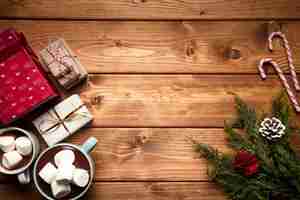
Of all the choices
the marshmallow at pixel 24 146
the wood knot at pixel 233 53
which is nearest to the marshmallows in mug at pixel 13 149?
the marshmallow at pixel 24 146

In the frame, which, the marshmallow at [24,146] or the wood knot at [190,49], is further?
the wood knot at [190,49]

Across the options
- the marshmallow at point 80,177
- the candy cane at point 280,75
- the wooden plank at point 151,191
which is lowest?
the wooden plank at point 151,191

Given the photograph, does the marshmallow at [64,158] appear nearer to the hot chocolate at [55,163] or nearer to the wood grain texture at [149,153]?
the hot chocolate at [55,163]

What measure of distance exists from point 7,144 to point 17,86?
165mm

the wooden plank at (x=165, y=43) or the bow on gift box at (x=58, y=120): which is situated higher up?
the wooden plank at (x=165, y=43)

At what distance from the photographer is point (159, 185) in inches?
56.1

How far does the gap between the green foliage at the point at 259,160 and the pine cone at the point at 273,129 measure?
2cm

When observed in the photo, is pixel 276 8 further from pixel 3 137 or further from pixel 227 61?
pixel 3 137

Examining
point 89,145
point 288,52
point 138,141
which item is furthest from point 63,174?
point 288,52

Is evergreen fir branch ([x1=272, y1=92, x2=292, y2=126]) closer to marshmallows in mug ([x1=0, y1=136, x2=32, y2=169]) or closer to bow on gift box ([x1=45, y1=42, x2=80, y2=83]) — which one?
bow on gift box ([x1=45, y1=42, x2=80, y2=83])

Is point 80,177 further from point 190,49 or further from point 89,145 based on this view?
point 190,49

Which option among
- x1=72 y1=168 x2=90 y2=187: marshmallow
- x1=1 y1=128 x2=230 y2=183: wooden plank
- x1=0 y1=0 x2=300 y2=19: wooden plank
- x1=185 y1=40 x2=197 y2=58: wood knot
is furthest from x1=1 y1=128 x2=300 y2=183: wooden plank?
x1=0 y1=0 x2=300 y2=19: wooden plank

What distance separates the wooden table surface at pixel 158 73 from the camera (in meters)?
1.43

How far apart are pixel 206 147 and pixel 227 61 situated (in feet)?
0.89
